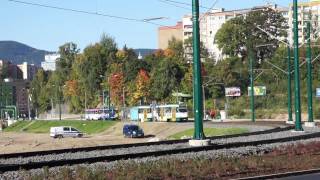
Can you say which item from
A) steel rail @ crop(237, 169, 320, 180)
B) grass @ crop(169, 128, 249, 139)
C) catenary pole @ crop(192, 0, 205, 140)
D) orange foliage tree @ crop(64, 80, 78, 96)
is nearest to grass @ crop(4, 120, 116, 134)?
orange foliage tree @ crop(64, 80, 78, 96)

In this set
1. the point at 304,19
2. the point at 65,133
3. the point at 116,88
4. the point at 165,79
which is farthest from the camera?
the point at 116,88

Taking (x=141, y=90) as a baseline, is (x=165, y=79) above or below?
above

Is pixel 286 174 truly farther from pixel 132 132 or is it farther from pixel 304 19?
pixel 304 19

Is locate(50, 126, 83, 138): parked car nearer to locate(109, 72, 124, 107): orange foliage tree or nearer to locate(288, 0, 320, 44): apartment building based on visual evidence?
locate(288, 0, 320, 44): apartment building

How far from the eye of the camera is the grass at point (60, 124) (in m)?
99.8

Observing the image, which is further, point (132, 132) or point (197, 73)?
point (132, 132)

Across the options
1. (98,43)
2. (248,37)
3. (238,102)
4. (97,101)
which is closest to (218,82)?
(238,102)

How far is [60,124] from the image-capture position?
119 m

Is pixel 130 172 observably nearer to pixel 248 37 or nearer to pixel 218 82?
pixel 218 82

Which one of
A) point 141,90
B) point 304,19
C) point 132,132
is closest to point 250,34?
point 141,90

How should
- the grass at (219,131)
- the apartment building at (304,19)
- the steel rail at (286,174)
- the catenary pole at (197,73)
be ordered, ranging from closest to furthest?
1. the steel rail at (286,174)
2. the catenary pole at (197,73)
3. the grass at (219,131)
4. the apartment building at (304,19)

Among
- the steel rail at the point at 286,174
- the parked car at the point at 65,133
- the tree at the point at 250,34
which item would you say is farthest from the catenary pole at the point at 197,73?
the tree at the point at 250,34

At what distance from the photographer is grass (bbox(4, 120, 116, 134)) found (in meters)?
99.8

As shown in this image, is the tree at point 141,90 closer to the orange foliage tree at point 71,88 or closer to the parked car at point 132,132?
the orange foliage tree at point 71,88
